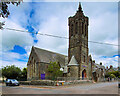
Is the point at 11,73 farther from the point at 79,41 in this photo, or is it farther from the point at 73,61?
the point at 79,41

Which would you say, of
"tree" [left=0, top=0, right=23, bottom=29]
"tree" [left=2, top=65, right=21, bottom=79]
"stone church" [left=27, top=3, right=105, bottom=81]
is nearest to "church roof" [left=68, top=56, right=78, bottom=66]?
"stone church" [left=27, top=3, right=105, bottom=81]

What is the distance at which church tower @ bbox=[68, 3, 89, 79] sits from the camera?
38.0m

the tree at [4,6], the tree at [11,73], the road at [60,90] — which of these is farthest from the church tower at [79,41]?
the tree at [4,6]

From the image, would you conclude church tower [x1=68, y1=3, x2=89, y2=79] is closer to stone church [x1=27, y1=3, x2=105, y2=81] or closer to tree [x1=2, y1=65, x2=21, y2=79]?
stone church [x1=27, y1=3, x2=105, y2=81]

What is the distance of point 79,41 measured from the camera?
127 ft

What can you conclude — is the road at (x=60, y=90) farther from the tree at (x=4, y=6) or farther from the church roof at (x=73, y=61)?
the church roof at (x=73, y=61)

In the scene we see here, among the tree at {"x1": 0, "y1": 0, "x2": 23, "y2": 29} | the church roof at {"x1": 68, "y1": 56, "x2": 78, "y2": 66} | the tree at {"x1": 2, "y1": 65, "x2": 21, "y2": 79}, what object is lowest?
the tree at {"x1": 2, "y1": 65, "x2": 21, "y2": 79}

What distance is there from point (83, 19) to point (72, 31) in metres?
5.65

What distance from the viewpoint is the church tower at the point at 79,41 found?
125ft

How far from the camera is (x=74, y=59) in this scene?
126 ft

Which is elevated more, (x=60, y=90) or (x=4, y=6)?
(x=4, y=6)

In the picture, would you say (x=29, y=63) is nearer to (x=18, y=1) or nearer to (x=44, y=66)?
(x=44, y=66)

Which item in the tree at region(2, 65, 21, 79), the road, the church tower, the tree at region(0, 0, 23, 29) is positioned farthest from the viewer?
the tree at region(2, 65, 21, 79)

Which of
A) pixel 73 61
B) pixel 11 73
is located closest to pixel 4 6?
pixel 73 61
